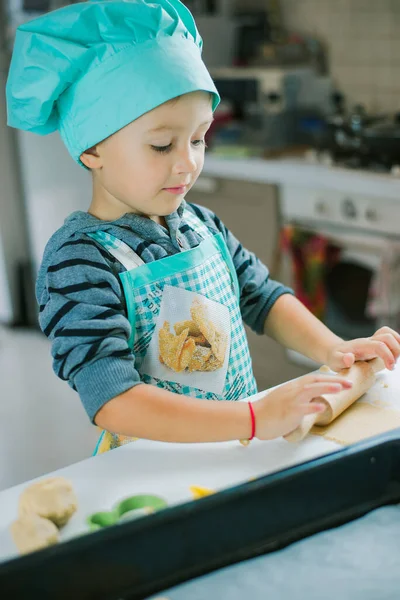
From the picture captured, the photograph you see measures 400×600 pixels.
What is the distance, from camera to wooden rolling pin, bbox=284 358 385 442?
2.81 feet

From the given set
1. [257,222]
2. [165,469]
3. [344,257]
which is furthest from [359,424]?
[257,222]

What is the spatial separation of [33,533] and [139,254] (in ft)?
1.36

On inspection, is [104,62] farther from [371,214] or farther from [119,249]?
[371,214]

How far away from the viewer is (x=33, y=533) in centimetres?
71

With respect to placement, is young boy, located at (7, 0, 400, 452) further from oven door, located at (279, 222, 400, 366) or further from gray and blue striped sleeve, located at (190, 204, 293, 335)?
oven door, located at (279, 222, 400, 366)

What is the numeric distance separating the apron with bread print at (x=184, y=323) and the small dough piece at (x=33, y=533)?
0.92ft

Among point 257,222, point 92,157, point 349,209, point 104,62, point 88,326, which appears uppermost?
point 104,62

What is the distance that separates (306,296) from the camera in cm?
269

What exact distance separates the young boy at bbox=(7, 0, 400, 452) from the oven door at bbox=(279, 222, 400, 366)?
1.36 metres

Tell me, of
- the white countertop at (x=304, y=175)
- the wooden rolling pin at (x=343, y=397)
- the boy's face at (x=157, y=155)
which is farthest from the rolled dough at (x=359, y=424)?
the white countertop at (x=304, y=175)

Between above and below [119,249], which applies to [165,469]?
below

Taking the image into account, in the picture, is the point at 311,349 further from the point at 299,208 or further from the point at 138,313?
the point at 299,208

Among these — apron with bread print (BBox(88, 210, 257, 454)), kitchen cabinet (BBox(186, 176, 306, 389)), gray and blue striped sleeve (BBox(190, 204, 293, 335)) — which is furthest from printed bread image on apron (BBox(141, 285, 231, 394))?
kitchen cabinet (BBox(186, 176, 306, 389))

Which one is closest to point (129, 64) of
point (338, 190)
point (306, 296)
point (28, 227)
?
point (338, 190)
